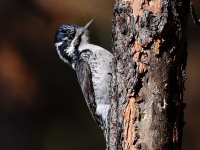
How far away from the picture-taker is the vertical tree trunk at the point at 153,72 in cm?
331

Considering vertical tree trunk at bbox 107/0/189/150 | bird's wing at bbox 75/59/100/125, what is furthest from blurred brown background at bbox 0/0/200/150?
vertical tree trunk at bbox 107/0/189/150

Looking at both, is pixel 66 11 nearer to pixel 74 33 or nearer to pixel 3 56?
pixel 3 56

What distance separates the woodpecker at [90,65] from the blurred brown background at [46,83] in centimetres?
299

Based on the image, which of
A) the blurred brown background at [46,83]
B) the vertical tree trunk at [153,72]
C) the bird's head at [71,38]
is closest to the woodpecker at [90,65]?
the bird's head at [71,38]

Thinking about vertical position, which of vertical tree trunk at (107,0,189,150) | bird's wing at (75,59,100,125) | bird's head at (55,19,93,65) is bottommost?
vertical tree trunk at (107,0,189,150)

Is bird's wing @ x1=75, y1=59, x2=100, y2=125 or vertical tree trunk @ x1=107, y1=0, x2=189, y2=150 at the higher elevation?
bird's wing @ x1=75, y1=59, x2=100, y2=125

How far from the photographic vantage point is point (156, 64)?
333 cm

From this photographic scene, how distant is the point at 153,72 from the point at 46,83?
5.65 m

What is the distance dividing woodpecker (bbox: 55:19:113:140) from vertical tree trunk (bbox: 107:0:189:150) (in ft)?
4.67

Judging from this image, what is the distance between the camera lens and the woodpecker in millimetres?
4992

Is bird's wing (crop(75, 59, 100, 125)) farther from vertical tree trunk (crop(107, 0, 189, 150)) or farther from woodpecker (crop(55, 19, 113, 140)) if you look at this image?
vertical tree trunk (crop(107, 0, 189, 150))

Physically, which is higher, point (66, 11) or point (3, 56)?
point (66, 11)

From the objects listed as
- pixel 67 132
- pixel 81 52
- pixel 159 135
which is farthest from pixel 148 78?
pixel 67 132

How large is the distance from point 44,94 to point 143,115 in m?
5.60
